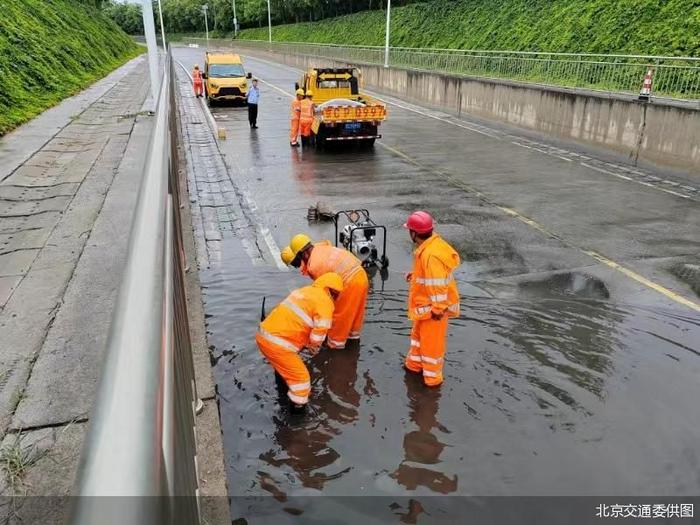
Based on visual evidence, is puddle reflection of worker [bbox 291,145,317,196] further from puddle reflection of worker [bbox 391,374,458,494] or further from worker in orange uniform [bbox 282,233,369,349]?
puddle reflection of worker [bbox 391,374,458,494]

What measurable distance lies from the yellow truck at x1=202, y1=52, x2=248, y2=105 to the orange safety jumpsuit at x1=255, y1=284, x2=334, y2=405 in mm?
22734

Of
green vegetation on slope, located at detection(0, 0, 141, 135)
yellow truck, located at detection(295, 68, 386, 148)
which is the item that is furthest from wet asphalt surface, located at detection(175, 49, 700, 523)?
green vegetation on slope, located at detection(0, 0, 141, 135)

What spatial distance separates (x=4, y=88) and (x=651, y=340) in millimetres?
17420

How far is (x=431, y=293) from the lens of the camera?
4.85 m

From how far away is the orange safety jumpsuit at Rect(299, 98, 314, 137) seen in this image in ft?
51.1

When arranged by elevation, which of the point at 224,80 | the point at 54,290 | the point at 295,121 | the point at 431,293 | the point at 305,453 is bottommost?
the point at 305,453

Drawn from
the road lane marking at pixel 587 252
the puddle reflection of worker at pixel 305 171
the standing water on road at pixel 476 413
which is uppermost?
the puddle reflection of worker at pixel 305 171

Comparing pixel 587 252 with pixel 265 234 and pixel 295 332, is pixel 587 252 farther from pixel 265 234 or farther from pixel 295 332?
pixel 295 332

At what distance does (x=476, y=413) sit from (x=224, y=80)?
78.0ft

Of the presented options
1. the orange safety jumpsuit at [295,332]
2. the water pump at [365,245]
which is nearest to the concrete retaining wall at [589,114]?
the water pump at [365,245]

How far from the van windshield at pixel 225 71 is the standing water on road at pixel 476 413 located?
880 inches

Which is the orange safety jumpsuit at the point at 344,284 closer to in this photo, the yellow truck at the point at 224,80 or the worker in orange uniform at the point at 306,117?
the worker in orange uniform at the point at 306,117

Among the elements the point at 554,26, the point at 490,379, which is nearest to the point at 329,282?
the point at 490,379

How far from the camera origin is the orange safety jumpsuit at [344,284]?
199 inches
